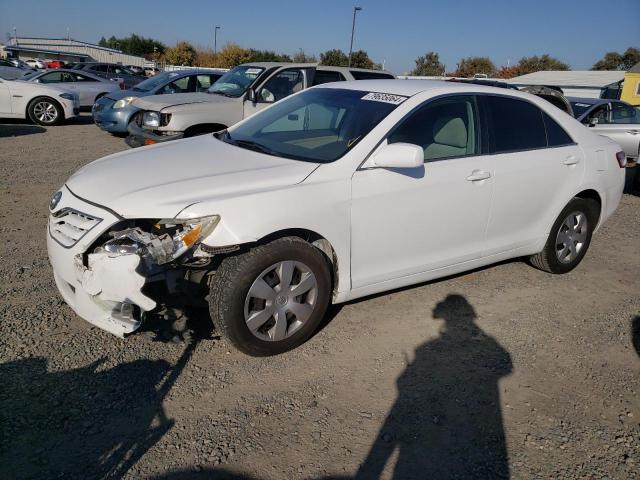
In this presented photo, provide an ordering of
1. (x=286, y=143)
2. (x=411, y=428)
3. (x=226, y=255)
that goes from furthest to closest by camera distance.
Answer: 1. (x=286, y=143)
2. (x=226, y=255)
3. (x=411, y=428)

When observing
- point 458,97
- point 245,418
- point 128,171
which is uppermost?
point 458,97

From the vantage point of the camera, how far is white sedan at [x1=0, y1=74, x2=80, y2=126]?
44.2 ft

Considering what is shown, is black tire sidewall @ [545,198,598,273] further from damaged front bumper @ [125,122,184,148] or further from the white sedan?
the white sedan

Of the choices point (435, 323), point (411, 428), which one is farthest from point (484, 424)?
point (435, 323)

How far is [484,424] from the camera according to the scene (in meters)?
2.93

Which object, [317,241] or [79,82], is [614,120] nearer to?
[317,241]

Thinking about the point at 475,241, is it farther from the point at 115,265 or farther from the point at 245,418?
the point at 115,265

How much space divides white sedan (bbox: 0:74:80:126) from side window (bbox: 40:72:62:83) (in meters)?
1.82

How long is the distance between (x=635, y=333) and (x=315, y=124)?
297 cm

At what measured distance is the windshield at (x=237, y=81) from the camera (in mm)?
8594

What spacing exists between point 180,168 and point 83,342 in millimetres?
1291

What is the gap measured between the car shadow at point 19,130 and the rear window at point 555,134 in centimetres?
1160

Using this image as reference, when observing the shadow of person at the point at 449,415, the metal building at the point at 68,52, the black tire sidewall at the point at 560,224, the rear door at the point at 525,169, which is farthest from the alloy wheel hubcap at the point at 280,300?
the metal building at the point at 68,52

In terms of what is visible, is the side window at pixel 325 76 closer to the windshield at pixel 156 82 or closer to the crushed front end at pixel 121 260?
the windshield at pixel 156 82
